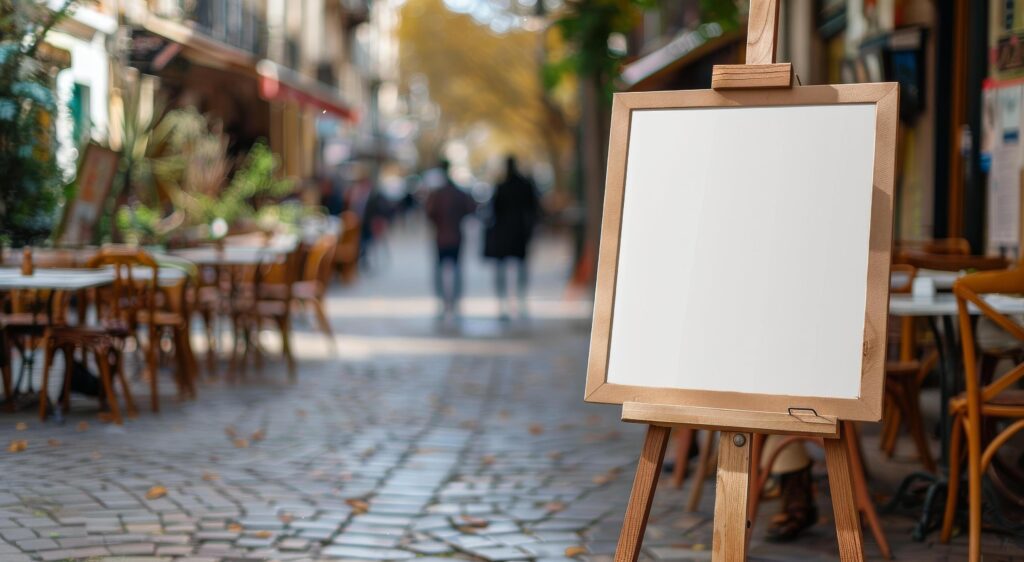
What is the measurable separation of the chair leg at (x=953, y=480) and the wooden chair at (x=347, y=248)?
1462 cm

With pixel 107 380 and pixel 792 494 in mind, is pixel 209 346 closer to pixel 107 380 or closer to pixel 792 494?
pixel 107 380

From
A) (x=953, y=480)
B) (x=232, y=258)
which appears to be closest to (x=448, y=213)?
(x=232, y=258)

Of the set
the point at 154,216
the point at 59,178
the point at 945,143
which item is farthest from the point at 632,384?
the point at 154,216

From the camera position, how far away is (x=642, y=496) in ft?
12.8

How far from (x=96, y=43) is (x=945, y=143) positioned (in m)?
8.39

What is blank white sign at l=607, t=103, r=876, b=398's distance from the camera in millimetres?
3879

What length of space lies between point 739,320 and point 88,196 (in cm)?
709

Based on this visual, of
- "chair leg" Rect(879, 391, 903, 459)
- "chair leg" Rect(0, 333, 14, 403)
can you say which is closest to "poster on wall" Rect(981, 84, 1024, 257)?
"chair leg" Rect(879, 391, 903, 459)

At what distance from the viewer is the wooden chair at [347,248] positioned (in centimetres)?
1962

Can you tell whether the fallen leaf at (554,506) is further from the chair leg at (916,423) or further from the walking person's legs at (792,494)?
the chair leg at (916,423)

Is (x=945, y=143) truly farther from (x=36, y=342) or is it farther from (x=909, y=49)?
(x=36, y=342)

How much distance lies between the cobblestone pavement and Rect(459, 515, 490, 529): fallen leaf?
13mm

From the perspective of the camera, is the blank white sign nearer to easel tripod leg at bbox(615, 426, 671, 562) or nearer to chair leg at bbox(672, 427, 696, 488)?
easel tripod leg at bbox(615, 426, 671, 562)

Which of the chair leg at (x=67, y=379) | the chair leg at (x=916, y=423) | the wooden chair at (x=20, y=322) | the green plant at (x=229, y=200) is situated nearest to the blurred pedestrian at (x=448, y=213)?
the green plant at (x=229, y=200)
